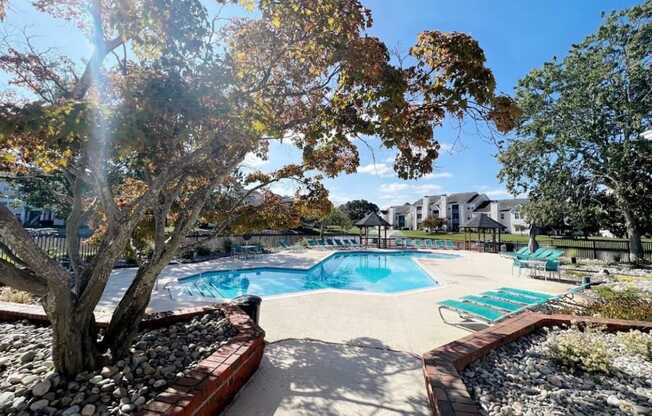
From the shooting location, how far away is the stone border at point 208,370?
2.32 metres

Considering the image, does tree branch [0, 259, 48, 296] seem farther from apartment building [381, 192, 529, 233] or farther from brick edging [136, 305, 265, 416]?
apartment building [381, 192, 529, 233]

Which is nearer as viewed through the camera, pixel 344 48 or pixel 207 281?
pixel 344 48

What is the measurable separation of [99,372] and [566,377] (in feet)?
17.0

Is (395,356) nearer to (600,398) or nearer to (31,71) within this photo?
(600,398)

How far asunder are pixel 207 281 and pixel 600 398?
1171 cm

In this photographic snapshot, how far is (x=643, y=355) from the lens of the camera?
382 centimetres

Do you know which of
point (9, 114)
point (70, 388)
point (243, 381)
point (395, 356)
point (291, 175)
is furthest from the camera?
point (291, 175)

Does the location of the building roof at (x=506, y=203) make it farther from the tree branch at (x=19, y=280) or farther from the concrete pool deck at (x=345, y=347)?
the tree branch at (x=19, y=280)

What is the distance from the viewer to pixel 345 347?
15.4 ft

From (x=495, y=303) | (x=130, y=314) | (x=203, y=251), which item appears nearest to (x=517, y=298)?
(x=495, y=303)

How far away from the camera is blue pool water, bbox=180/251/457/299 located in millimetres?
10727

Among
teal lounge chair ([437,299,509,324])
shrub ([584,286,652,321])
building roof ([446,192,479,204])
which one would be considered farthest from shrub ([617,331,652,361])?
building roof ([446,192,479,204])

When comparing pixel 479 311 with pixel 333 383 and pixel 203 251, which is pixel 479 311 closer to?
pixel 333 383

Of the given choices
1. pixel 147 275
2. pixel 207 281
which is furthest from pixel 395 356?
pixel 207 281
